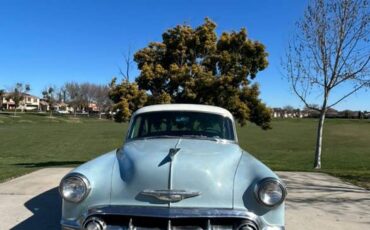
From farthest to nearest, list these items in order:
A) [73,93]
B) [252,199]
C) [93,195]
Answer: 1. [73,93]
2. [93,195]
3. [252,199]

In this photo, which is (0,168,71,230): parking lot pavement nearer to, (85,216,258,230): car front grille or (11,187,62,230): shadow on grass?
(11,187,62,230): shadow on grass

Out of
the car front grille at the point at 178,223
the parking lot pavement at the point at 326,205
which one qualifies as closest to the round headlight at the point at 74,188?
the car front grille at the point at 178,223

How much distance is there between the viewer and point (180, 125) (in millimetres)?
6270

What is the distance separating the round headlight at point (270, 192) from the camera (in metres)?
4.43

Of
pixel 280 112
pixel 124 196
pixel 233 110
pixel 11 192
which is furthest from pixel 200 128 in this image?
pixel 280 112

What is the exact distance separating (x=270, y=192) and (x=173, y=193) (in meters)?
0.91

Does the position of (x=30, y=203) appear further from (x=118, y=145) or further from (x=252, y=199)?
(x=118, y=145)

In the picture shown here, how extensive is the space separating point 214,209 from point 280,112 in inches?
6340

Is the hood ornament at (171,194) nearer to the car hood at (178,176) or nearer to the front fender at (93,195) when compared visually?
the car hood at (178,176)

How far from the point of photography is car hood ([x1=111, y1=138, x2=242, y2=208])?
4.40 metres

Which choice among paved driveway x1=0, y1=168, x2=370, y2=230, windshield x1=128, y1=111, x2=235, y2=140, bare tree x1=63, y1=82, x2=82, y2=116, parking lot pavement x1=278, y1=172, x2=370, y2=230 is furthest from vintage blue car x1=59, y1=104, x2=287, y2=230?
bare tree x1=63, y1=82, x2=82, y2=116

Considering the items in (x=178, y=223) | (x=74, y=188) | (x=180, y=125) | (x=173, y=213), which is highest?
(x=180, y=125)

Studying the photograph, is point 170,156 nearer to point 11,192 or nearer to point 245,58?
point 11,192

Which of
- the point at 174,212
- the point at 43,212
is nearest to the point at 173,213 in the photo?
the point at 174,212
